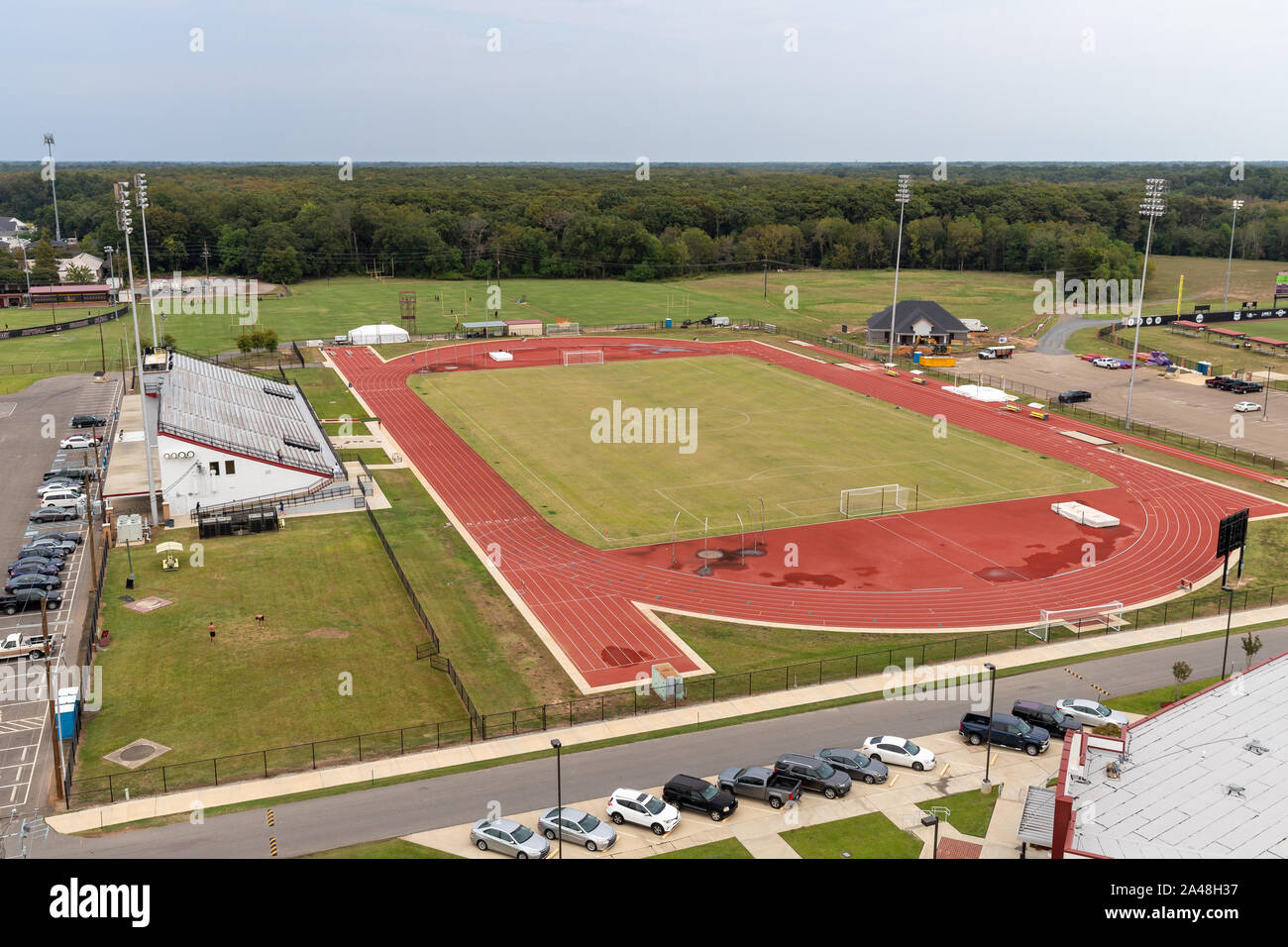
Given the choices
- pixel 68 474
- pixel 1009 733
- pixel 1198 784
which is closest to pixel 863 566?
pixel 1009 733

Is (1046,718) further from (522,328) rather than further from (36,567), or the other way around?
(522,328)

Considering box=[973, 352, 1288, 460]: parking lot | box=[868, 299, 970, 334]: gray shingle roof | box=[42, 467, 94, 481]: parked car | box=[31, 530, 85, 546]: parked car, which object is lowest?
box=[31, 530, 85, 546]: parked car

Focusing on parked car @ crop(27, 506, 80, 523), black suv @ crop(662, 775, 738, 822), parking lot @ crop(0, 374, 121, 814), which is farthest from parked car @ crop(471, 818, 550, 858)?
parked car @ crop(27, 506, 80, 523)

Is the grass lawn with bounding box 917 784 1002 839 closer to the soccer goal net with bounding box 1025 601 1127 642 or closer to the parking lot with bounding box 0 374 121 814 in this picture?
the soccer goal net with bounding box 1025 601 1127 642

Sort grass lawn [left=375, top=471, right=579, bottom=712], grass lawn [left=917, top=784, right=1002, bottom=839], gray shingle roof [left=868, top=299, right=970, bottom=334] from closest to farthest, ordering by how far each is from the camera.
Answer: grass lawn [left=917, top=784, right=1002, bottom=839]
grass lawn [left=375, top=471, right=579, bottom=712]
gray shingle roof [left=868, top=299, right=970, bottom=334]

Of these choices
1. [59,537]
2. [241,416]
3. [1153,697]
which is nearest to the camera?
[1153,697]
